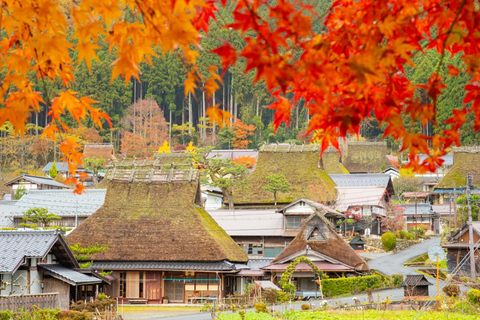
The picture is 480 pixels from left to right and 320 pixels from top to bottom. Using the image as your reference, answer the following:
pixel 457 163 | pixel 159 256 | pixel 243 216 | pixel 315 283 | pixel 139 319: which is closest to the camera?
pixel 139 319

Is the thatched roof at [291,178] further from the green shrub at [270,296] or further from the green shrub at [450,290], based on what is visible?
the green shrub at [450,290]

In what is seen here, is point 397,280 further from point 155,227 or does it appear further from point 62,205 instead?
point 62,205

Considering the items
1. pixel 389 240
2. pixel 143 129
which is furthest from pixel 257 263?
pixel 143 129

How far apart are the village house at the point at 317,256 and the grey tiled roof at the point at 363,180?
19.6 m

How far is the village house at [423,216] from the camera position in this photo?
47719 mm

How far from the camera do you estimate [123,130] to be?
69562 mm

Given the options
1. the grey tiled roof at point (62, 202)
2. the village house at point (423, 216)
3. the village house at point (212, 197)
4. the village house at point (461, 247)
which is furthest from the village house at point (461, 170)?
the grey tiled roof at point (62, 202)

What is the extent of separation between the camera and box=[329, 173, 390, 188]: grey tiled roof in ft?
160

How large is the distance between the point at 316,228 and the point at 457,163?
25608 mm

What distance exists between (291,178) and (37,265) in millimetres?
24037

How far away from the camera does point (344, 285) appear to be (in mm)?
26922

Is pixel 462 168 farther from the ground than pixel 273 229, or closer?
farther from the ground

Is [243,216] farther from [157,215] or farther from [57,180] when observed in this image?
[57,180]

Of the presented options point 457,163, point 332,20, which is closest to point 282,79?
point 332,20
